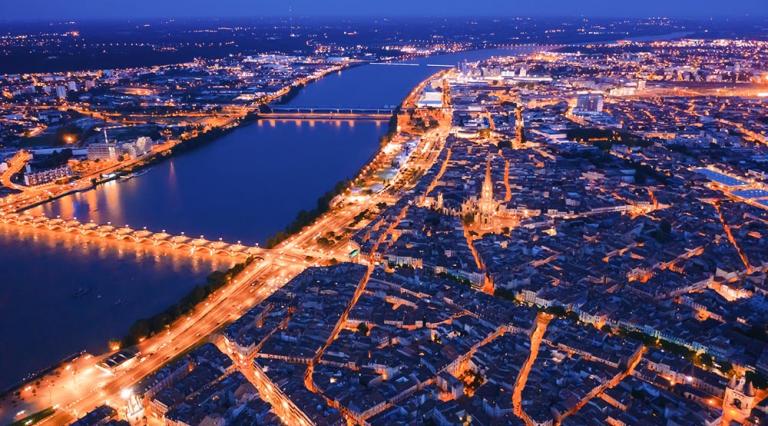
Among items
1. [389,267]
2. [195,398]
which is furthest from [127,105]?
[195,398]

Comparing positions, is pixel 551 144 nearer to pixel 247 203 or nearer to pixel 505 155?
pixel 505 155

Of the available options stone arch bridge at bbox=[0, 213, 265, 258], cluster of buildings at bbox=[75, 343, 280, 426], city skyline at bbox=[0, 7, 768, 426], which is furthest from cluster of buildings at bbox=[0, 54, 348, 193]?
cluster of buildings at bbox=[75, 343, 280, 426]

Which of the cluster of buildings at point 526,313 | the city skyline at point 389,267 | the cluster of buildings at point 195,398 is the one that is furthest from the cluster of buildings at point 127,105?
the cluster of buildings at point 195,398

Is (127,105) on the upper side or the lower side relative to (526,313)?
upper

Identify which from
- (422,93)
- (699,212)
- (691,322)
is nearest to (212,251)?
(691,322)

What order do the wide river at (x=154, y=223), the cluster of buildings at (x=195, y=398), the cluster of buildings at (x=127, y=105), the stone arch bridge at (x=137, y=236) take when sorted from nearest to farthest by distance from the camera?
the cluster of buildings at (x=195, y=398) < the wide river at (x=154, y=223) < the stone arch bridge at (x=137, y=236) < the cluster of buildings at (x=127, y=105)

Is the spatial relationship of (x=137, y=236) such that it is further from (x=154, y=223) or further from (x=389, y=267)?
(x=389, y=267)

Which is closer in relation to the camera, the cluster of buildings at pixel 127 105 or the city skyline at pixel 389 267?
the city skyline at pixel 389 267

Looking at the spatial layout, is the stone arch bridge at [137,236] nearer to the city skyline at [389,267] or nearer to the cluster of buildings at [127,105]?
the city skyline at [389,267]

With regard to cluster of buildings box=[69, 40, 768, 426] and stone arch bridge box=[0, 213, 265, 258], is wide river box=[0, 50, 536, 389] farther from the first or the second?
cluster of buildings box=[69, 40, 768, 426]
